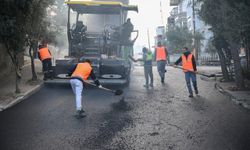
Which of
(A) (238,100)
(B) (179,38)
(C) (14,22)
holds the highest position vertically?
(B) (179,38)

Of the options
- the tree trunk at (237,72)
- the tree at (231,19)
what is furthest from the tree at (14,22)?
the tree trunk at (237,72)

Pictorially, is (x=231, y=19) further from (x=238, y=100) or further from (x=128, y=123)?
(x=128, y=123)

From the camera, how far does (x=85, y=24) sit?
12.7m

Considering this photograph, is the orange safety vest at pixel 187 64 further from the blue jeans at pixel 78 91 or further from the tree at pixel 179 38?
the tree at pixel 179 38

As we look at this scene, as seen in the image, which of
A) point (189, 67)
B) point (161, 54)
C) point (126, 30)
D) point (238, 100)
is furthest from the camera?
point (161, 54)

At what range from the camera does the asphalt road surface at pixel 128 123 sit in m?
5.00

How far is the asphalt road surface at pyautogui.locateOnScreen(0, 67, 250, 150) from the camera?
16.4 feet

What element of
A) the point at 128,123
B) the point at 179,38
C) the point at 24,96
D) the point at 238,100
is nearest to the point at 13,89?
the point at 24,96

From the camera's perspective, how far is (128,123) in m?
6.43

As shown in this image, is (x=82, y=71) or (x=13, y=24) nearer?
(x=82, y=71)

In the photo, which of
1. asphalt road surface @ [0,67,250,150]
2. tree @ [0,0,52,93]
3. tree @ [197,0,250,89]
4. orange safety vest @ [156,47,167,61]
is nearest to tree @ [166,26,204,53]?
orange safety vest @ [156,47,167,61]

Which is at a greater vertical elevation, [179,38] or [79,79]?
[179,38]

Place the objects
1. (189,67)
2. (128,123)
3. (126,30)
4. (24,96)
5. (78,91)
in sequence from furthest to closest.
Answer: (126,30)
(189,67)
(24,96)
(78,91)
(128,123)

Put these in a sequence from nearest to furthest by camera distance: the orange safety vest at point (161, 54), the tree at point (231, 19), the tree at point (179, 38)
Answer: the tree at point (231, 19) → the orange safety vest at point (161, 54) → the tree at point (179, 38)
